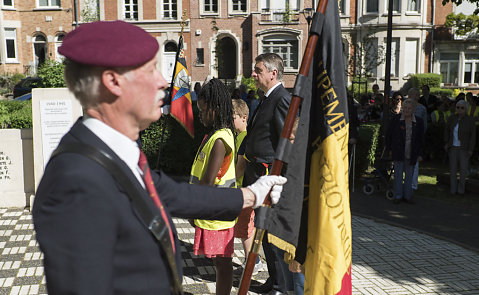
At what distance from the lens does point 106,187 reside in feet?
4.79

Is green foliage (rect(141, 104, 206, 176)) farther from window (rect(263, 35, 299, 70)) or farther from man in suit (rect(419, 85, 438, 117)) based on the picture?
window (rect(263, 35, 299, 70))

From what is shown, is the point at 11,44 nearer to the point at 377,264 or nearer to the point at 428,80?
the point at 428,80

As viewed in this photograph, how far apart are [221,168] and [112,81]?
8.94 ft

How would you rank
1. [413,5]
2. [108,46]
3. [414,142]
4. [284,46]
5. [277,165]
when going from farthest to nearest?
[284,46] < [413,5] < [414,142] < [277,165] < [108,46]

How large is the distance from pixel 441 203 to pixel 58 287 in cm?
849

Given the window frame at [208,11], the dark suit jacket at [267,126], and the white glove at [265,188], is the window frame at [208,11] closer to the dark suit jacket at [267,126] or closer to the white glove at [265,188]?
the dark suit jacket at [267,126]

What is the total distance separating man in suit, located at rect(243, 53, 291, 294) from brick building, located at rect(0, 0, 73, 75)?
35.0 meters

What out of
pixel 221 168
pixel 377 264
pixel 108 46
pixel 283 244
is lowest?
pixel 377 264

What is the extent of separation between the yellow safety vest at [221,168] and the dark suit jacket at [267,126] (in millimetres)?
328

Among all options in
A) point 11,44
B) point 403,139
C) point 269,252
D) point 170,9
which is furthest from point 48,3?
point 269,252

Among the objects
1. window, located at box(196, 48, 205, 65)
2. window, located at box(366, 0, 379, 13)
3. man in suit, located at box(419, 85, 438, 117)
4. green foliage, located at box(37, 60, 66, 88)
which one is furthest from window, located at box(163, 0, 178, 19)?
man in suit, located at box(419, 85, 438, 117)

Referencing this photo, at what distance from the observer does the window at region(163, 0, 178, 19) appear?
36.1m

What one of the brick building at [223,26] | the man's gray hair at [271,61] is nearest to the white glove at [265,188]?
the man's gray hair at [271,61]

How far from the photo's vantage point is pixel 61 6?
118ft
